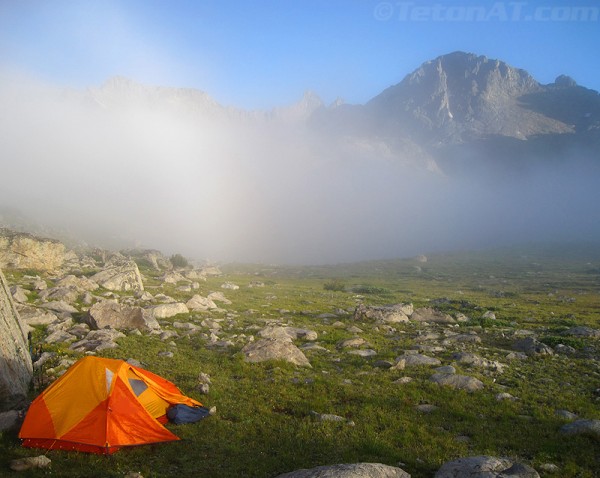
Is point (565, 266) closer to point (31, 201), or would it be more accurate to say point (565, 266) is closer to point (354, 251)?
point (354, 251)

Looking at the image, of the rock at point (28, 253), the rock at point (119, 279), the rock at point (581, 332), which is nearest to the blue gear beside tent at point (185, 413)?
the rock at point (119, 279)

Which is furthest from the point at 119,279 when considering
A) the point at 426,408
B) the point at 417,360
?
the point at 426,408

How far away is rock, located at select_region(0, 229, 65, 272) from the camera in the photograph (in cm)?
3816

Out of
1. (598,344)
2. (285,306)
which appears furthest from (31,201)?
(598,344)

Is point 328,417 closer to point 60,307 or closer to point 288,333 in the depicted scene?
point 288,333

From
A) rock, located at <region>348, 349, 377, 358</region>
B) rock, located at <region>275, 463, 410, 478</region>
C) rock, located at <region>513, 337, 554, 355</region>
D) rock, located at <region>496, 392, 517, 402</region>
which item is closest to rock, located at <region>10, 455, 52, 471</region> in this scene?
rock, located at <region>275, 463, 410, 478</region>

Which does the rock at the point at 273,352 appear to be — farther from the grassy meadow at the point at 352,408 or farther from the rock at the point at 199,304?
the rock at the point at 199,304

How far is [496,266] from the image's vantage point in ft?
337

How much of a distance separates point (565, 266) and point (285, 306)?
98335 millimetres

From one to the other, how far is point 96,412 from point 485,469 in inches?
432

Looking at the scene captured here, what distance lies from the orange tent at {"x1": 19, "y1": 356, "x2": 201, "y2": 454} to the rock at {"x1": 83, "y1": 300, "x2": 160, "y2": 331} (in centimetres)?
1054

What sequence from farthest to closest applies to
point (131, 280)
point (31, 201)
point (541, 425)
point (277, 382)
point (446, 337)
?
point (31, 201), point (131, 280), point (446, 337), point (277, 382), point (541, 425)

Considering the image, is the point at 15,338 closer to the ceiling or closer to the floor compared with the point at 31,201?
closer to the floor

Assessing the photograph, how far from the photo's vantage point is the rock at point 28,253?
3816 centimetres
